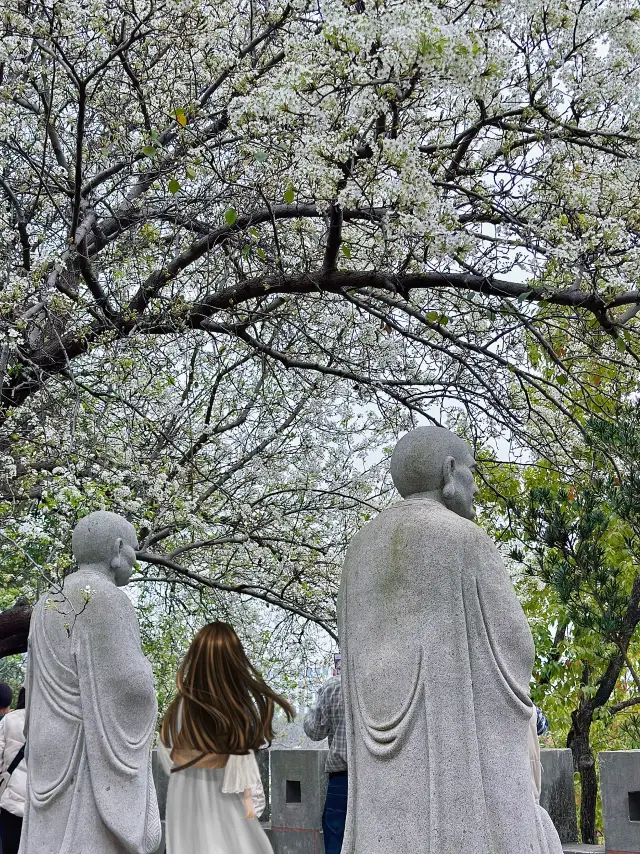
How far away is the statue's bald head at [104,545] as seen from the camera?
5.70 metres

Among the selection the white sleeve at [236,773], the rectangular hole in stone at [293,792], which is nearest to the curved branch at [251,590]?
the rectangular hole in stone at [293,792]

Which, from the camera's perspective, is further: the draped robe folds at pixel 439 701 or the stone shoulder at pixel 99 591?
the stone shoulder at pixel 99 591

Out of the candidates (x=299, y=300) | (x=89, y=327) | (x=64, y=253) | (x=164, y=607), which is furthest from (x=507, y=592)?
(x=164, y=607)

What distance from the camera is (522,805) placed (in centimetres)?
392

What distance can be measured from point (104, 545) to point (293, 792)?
2.97 meters

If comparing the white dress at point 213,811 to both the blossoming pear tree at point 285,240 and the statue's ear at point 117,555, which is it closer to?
the statue's ear at point 117,555

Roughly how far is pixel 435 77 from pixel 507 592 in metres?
2.70

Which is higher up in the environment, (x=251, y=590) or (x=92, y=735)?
(x=251, y=590)

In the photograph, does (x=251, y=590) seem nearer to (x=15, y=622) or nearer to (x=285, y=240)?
(x=15, y=622)

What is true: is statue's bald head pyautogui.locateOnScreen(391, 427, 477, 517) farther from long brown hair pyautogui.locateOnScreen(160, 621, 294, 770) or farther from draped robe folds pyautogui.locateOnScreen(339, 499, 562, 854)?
long brown hair pyautogui.locateOnScreen(160, 621, 294, 770)

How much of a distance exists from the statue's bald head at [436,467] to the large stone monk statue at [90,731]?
68.4 inches

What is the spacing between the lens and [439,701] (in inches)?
157

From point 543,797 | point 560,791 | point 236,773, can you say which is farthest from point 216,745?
point 560,791

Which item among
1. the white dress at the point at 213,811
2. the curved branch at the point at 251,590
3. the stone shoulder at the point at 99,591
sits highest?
the curved branch at the point at 251,590
